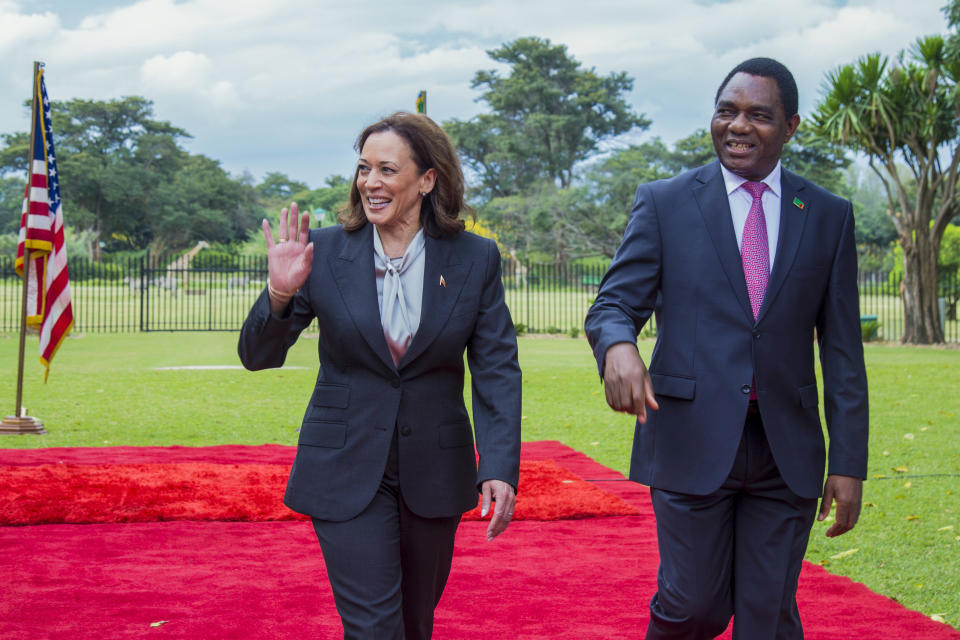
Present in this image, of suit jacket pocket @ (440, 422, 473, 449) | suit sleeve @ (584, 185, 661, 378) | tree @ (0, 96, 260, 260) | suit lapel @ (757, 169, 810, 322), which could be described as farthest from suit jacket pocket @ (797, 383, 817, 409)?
tree @ (0, 96, 260, 260)

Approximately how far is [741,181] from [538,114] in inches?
2453

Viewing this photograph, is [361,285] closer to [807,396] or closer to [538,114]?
[807,396]

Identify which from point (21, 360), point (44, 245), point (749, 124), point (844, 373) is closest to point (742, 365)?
point (844, 373)

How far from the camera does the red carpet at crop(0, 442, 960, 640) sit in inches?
176

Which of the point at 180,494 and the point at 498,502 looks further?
the point at 180,494

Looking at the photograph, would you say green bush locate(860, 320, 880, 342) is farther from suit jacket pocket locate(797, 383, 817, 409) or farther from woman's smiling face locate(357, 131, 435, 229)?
woman's smiling face locate(357, 131, 435, 229)

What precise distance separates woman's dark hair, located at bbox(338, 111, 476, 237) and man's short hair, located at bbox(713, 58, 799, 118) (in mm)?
824

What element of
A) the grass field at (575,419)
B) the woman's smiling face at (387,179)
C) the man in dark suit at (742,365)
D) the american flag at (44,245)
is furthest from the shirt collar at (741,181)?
the american flag at (44,245)

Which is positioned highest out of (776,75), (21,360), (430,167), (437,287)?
(776,75)

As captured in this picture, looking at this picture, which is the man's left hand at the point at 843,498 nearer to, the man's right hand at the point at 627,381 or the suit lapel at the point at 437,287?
the man's right hand at the point at 627,381

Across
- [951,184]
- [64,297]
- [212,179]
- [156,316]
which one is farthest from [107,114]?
[64,297]

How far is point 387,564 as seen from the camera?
295 cm

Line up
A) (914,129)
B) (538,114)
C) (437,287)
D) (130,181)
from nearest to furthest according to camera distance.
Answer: (437,287) → (914,129) → (538,114) → (130,181)

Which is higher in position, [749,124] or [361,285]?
[749,124]
